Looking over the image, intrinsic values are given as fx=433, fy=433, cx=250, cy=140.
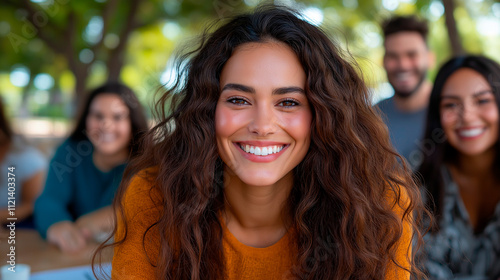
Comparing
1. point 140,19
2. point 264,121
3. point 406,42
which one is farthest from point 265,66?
point 140,19

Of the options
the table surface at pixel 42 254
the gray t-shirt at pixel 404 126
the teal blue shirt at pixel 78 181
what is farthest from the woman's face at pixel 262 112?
the gray t-shirt at pixel 404 126

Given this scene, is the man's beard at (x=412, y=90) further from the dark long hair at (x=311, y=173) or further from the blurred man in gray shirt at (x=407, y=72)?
the dark long hair at (x=311, y=173)

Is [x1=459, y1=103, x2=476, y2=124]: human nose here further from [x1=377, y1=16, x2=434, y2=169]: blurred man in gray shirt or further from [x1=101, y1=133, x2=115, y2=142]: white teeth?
[x1=101, y1=133, x2=115, y2=142]: white teeth

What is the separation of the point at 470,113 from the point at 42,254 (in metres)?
2.50

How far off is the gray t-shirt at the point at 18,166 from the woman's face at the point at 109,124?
2.17 feet

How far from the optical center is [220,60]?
1.75 metres

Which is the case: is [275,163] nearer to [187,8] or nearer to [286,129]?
[286,129]

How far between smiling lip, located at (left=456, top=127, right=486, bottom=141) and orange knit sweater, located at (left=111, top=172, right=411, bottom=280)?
1.04 meters

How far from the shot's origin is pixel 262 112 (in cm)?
163

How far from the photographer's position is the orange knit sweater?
67.1 inches

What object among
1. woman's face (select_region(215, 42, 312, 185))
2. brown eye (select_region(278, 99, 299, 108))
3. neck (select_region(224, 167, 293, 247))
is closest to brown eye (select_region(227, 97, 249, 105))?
woman's face (select_region(215, 42, 312, 185))

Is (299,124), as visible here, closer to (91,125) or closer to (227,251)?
(227,251)

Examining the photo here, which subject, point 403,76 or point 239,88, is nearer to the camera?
point 239,88

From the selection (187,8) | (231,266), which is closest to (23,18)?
(187,8)
